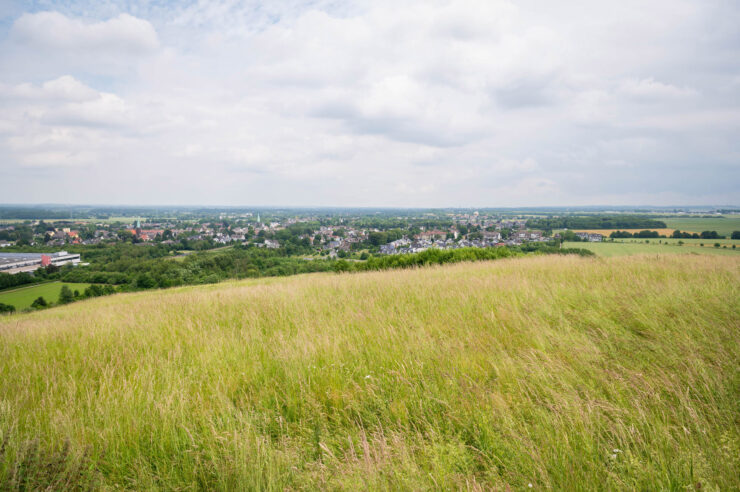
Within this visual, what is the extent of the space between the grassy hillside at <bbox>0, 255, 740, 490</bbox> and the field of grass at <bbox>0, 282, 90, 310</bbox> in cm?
3787

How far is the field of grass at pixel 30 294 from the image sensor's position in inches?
1168

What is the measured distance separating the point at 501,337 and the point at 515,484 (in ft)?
6.90

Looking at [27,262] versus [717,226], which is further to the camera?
[27,262]

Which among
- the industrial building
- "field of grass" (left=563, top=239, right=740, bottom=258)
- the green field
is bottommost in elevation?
the industrial building

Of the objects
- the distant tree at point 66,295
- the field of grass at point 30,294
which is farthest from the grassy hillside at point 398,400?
the field of grass at point 30,294

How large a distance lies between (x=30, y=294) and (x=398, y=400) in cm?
4897

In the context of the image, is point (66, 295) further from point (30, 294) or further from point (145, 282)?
point (145, 282)

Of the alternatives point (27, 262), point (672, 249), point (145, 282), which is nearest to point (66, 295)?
point (145, 282)

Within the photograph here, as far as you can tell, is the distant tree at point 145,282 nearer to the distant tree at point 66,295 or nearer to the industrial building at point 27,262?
the distant tree at point 66,295

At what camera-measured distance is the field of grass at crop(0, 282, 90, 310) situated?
97.3 ft

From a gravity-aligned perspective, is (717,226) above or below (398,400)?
above

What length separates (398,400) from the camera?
246 cm

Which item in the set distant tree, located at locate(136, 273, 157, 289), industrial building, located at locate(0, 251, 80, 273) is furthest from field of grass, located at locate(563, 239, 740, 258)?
industrial building, located at locate(0, 251, 80, 273)

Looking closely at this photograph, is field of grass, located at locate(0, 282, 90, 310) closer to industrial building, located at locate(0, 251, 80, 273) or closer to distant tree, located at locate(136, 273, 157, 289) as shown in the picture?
distant tree, located at locate(136, 273, 157, 289)
